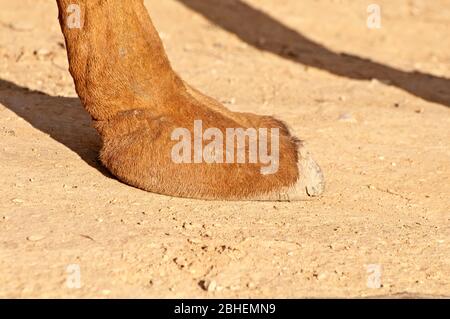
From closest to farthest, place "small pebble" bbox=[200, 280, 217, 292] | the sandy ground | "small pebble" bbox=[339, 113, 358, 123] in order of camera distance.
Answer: "small pebble" bbox=[200, 280, 217, 292]
the sandy ground
"small pebble" bbox=[339, 113, 358, 123]

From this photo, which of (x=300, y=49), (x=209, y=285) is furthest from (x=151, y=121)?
(x=300, y=49)

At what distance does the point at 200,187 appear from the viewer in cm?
395

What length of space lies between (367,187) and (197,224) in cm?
118

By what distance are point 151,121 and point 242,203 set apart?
589 millimetres

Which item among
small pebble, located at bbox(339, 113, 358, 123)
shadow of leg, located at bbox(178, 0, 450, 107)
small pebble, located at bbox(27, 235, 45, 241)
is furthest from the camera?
shadow of leg, located at bbox(178, 0, 450, 107)

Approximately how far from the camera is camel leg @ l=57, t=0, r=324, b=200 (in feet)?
13.0

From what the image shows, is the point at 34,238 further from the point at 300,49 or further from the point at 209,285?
the point at 300,49

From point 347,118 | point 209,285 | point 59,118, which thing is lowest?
point 209,285

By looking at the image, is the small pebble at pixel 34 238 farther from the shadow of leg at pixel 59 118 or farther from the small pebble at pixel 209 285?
the shadow of leg at pixel 59 118

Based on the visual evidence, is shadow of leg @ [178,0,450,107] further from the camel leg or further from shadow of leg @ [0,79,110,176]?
the camel leg

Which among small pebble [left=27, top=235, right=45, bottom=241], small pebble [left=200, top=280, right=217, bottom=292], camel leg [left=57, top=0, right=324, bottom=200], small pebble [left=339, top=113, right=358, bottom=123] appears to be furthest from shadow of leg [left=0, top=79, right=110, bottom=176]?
small pebble [left=339, top=113, right=358, bottom=123]

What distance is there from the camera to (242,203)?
157 inches

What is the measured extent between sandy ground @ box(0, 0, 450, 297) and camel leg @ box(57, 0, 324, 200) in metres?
0.10

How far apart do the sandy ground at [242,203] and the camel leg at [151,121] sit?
0.10 metres
